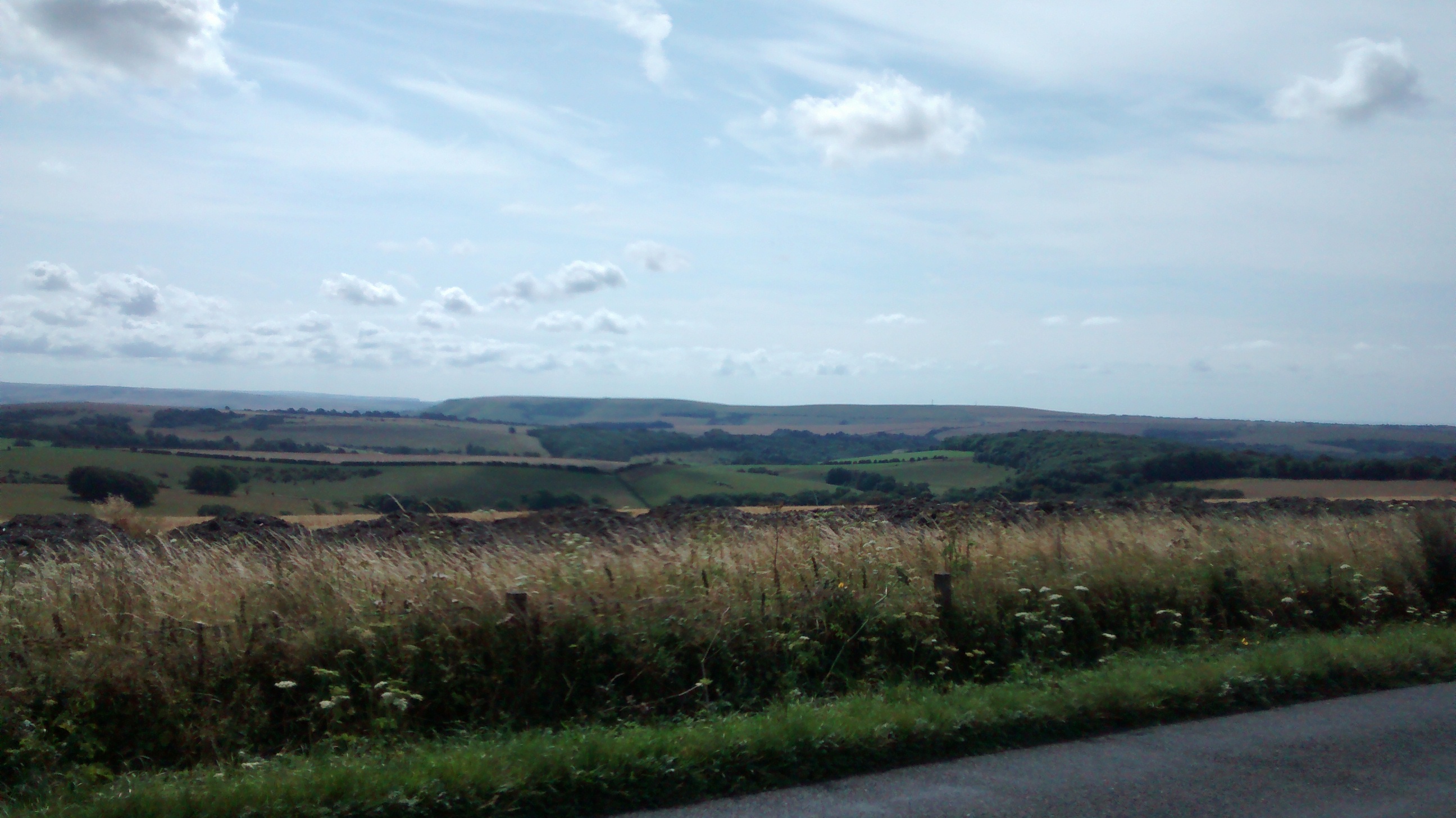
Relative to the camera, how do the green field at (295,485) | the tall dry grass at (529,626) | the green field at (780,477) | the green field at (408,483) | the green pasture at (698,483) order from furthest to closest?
1. the green field at (780,477)
2. the green pasture at (698,483)
3. the green field at (408,483)
4. the green field at (295,485)
5. the tall dry grass at (529,626)

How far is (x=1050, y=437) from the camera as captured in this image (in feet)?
126

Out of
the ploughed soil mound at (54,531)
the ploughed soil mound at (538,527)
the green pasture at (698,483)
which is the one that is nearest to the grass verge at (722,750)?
the ploughed soil mound at (538,527)

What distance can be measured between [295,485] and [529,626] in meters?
20.3

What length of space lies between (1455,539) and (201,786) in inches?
556

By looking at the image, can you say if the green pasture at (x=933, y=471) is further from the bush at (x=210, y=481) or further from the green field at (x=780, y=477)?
the bush at (x=210, y=481)

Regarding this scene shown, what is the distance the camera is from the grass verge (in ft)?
16.5

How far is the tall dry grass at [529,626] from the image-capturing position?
20.7ft

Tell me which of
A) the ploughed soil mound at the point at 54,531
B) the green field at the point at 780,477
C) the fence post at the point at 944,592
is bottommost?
the green field at the point at 780,477

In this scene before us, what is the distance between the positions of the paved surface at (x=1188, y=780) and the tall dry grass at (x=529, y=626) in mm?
1742

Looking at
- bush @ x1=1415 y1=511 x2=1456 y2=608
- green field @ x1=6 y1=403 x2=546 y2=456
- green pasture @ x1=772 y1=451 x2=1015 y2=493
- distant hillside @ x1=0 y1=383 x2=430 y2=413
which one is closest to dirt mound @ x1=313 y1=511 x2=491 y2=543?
bush @ x1=1415 y1=511 x2=1456 y2=608

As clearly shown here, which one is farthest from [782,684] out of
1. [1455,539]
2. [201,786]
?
[1455,539]

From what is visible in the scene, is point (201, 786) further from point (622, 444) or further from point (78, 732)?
point (622, 444)

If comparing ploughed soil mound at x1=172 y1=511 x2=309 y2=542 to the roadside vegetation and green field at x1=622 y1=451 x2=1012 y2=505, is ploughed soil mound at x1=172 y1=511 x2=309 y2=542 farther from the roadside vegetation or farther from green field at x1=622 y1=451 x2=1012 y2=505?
green field at x1=622 y1=451 x2=1012 y2=505

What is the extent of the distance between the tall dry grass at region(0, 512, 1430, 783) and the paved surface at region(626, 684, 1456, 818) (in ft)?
5.71
